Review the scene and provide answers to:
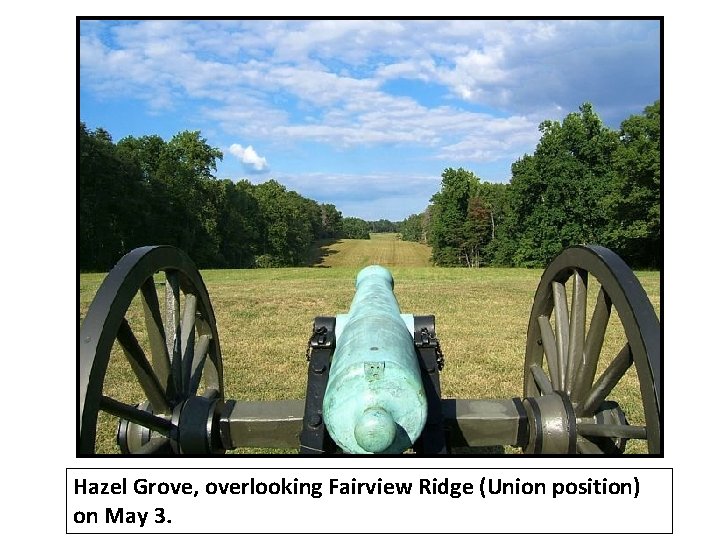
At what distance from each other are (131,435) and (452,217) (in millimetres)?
47334

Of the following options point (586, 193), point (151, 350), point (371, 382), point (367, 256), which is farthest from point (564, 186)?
point (367, 256)

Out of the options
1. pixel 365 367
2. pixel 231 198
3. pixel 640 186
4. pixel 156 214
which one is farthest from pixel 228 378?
pixel 231 198

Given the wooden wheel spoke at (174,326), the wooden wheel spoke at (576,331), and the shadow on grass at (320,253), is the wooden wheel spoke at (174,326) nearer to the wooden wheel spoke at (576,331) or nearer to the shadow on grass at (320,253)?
the wooden wheel spoke at (576,331)

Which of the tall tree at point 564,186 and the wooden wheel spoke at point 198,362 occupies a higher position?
the tall tree at point 564,186

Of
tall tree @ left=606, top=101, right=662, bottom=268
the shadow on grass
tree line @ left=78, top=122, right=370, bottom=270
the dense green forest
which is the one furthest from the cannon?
the shadow on grass

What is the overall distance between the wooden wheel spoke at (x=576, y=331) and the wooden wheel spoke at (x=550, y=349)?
0.56 feet

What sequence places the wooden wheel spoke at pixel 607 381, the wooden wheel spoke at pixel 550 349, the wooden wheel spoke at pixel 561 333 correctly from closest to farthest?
the wooden wheel spoke at pixel 607 381
the wooden wheel spoke at pixel 561 333
the wooden wheel spoke at pixel 550 349

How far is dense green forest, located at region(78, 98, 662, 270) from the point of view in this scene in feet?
88.3

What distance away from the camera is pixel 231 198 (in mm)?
43719

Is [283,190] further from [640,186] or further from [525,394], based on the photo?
[525,394]

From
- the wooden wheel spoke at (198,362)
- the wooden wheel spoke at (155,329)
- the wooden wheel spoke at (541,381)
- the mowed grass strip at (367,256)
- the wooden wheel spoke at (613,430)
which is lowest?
the wooden wheel spoke at (613,430)

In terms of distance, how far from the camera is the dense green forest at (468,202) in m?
26.9

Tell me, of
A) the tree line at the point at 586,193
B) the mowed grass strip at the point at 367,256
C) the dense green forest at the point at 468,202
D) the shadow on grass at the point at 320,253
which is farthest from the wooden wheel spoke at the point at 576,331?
the shadow on grass at the point at 320,253

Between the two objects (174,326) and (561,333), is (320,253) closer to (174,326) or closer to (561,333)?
(174,326)
